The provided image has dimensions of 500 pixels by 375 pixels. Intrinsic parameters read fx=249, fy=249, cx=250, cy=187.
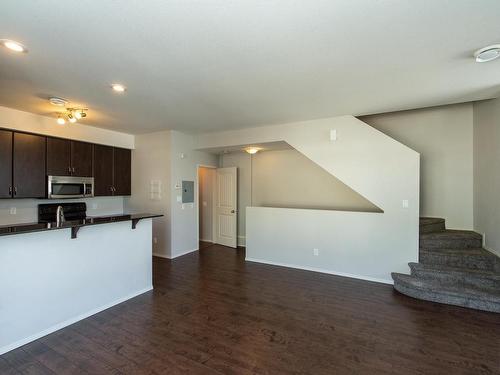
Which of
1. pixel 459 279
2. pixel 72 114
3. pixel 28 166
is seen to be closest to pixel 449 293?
pixel 459 279

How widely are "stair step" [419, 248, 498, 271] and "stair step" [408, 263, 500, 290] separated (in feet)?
0.26

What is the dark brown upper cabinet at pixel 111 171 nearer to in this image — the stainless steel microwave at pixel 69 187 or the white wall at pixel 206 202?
the stainless steel microwave at pixel 69 187

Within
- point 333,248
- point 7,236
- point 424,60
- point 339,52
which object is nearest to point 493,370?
point 333,248

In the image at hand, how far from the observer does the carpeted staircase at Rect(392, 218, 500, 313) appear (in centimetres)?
325

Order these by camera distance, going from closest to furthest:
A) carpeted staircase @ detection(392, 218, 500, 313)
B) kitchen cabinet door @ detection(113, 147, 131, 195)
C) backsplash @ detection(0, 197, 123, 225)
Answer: carpeted staircase @ detection(392, 218, 500, 313), backsplash @ detection(0, 197, 123, 225), kitchen cabinet door @ detection(113, 147, 131, 195)

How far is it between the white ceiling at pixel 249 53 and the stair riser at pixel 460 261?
2316mm

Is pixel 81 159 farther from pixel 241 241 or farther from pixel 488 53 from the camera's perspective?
pixel 488 53

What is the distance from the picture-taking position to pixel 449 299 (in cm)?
333

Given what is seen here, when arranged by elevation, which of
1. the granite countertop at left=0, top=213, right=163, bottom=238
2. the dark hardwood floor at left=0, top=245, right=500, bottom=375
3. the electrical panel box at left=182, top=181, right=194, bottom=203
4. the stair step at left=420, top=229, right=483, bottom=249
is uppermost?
the electrical panel box at left=182, top=181, right=194, bottom=203

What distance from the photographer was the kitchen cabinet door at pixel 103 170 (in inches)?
202

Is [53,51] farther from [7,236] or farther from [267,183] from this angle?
[267,183]

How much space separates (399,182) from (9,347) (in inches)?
207

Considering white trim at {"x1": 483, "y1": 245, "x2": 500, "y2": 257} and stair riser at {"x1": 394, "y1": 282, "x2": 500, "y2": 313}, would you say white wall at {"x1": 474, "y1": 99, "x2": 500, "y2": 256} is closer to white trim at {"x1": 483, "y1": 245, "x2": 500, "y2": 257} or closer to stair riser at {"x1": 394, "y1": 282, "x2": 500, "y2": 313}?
white trim at {"x1": 483, "y1": 245, "x2": 500, "y2": 257}

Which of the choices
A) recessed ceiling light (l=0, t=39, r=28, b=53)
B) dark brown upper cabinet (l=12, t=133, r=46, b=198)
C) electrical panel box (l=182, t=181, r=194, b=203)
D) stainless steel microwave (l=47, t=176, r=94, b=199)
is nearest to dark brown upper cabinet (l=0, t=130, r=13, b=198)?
dark brown upper cabinet (l=12, t=133, r=46, b=198)
